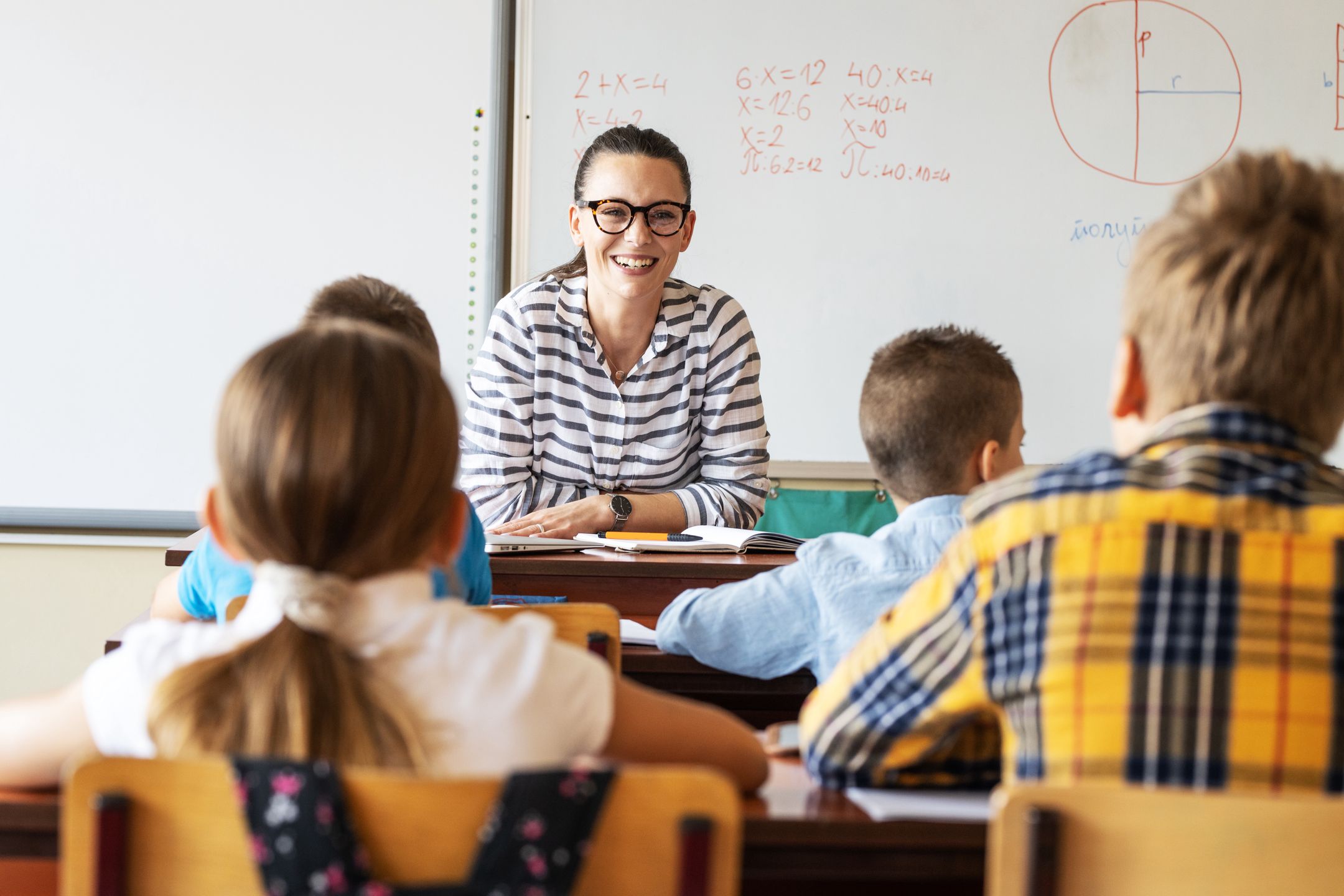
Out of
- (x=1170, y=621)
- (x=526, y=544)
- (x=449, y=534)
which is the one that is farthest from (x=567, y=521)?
(x=1170, y=621)

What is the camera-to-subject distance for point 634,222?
260cm

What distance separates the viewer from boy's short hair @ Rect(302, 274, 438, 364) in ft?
5.84

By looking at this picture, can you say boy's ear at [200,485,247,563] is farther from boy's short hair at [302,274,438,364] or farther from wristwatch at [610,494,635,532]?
wristwatch at [610,494,635,532]

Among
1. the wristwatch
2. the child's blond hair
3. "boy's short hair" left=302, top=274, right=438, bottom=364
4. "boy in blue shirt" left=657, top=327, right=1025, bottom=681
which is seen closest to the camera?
the child's blond hair

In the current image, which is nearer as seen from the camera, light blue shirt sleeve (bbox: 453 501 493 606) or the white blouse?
the white blouse

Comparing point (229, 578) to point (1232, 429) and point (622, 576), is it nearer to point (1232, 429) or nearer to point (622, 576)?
point (622, 576)

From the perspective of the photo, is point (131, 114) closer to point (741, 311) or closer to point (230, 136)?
point (230, 136)

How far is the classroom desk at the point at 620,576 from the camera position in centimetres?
201

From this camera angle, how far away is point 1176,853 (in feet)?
2.54

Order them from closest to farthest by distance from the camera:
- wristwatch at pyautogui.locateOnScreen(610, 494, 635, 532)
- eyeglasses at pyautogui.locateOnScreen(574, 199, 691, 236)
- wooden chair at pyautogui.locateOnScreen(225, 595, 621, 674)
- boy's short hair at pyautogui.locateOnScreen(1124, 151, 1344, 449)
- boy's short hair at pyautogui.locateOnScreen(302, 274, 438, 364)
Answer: boy's short hair at pyautogui.locateOnScreen(1124, 151, 1344, 449)
wooden chair at pyautogui.locateOnScreen(225, 595, 621, 674)
boy's short hair at pyautogui.locateOnScreen(302, 274, 438, 364)
wristwatch at pyautogui.locateOnScreen(610, 494, 635, 532)
eyeglasses at pyautogui.locateOnScreen(574, 199, 691, 236)

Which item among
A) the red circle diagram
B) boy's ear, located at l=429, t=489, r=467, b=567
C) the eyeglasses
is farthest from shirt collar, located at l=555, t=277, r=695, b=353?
boy's ear, located at l=429, t=489, r=467, b=567

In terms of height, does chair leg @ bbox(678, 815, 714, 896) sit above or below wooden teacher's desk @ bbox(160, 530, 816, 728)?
above

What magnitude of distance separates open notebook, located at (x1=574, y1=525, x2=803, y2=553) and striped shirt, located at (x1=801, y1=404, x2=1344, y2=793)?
1249 millimetres

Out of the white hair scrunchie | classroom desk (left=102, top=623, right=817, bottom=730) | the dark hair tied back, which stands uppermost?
the dark hair tied back
